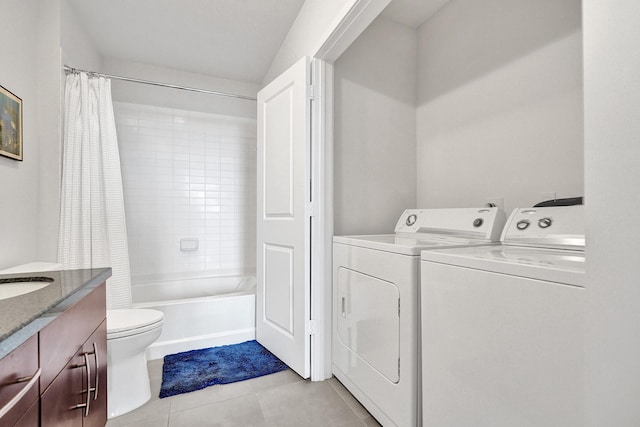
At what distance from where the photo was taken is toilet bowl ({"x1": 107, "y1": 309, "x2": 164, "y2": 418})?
5.29 feet

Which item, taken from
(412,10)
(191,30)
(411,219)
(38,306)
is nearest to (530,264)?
(411,219)

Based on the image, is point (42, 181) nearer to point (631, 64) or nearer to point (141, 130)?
point (141, 130)

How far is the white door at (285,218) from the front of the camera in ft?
6.44

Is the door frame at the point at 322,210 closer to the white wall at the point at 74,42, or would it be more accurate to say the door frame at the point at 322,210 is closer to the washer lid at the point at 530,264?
the washer lid at the point at 530,264

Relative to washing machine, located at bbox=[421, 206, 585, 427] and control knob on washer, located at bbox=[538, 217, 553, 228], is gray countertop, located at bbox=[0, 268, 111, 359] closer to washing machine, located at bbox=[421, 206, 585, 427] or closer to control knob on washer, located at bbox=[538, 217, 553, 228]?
washing machine, located at bbox=[421, 206, 585, 427]

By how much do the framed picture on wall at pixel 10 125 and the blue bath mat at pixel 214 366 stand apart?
59.7 inches

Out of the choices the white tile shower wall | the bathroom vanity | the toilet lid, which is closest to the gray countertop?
the bathroom vanity

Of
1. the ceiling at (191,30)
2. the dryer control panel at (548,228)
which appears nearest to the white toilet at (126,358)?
the ceiling at (191,30)

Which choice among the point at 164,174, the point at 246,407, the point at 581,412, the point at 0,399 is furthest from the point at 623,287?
the point at 164,174

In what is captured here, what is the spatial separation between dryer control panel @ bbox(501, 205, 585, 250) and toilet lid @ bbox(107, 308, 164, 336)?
6.17 feet

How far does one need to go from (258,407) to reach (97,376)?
0.82m

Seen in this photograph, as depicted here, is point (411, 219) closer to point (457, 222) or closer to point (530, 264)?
point (457, 222)

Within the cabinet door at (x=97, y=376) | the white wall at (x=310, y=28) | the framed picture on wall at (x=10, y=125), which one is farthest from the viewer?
the white wall at (x=310, y=28)

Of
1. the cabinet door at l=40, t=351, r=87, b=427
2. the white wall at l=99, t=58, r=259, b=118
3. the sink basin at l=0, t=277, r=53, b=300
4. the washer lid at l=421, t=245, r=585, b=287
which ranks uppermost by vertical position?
the white wall at l=99, t=58, r=259, b=118
